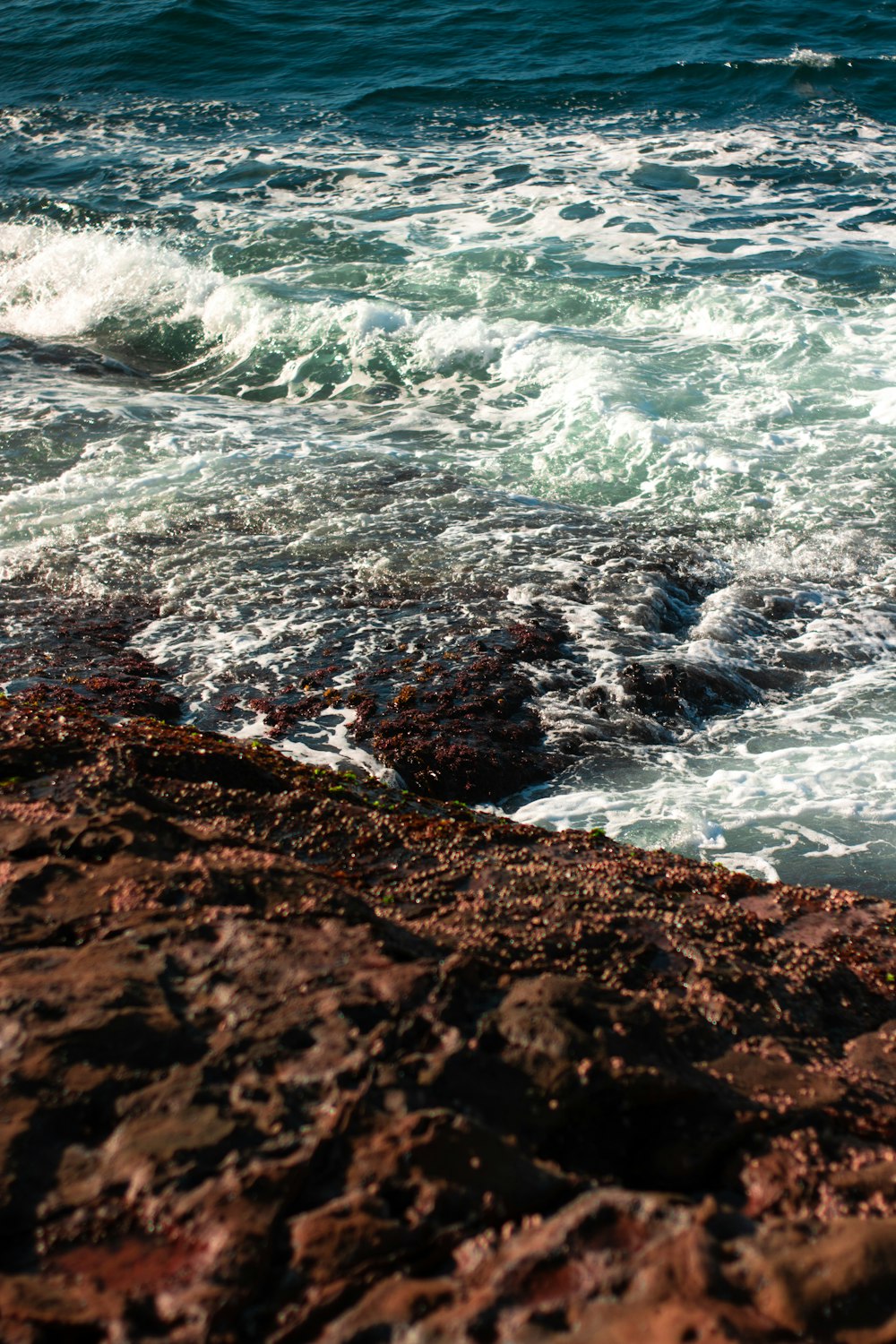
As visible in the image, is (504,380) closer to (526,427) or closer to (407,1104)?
(526,427)

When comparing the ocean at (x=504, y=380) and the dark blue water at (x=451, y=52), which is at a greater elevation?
the dark blue water at (x=451, y=52)

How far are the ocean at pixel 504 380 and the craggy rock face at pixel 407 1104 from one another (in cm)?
206

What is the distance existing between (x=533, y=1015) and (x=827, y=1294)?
3.43ft

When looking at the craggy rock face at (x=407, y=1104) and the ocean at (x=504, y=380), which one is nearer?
the craggy rock face at (x=407, y=1104)

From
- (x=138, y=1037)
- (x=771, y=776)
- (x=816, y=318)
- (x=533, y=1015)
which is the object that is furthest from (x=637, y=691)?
(x=816, y=318)

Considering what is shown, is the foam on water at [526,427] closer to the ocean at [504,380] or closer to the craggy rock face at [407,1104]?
the ocean at [504,380]

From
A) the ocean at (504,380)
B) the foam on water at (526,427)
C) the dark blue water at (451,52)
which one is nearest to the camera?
the foam on water at (526,427)

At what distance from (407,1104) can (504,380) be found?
36.9 feet

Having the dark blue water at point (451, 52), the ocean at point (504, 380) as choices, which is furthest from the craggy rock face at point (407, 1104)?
the dark blue water at point (451, 52)

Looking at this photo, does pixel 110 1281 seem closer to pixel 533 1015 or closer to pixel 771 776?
pixel 533 1015

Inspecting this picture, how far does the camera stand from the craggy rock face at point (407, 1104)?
2297mm

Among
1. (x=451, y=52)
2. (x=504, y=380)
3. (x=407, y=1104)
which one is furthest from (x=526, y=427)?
(x=451, y=52)

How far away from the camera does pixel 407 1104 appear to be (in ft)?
8.93

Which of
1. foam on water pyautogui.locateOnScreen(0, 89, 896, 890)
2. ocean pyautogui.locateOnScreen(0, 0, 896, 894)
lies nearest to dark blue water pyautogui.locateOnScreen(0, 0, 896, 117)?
ocean pyautogui.locateOnScreen(0, 0, 896, 894)
